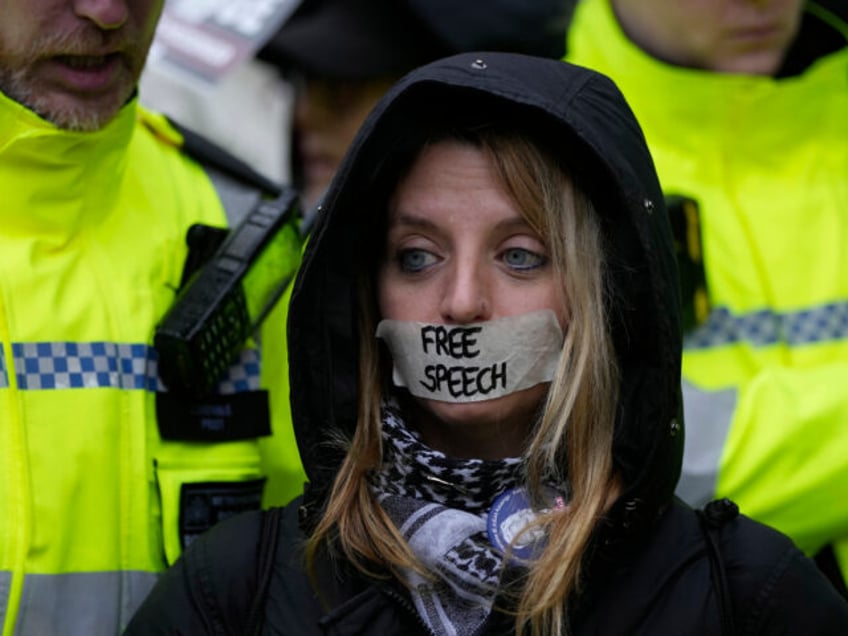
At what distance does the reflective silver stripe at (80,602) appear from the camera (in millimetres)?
2406

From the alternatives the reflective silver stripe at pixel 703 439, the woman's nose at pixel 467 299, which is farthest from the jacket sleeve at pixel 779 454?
the woman's nose at pixel 467 299

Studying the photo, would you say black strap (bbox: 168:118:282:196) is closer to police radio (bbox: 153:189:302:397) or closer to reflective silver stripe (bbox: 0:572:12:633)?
police radio (bbox: 153:189:302:397)

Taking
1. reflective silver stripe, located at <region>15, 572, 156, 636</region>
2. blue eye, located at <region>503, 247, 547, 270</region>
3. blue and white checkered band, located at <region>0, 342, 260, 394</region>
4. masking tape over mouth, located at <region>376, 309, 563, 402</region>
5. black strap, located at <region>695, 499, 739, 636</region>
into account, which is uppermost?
blue eye, located at <region>503, 247, 547, 270</region>

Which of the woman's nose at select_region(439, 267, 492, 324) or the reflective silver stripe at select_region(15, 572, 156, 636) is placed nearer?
the woman's nose at select_region(439, 267, 492, 324)

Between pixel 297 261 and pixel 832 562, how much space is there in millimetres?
1168

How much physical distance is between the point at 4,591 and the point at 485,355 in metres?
0.85

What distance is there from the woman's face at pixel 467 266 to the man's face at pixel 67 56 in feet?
1.93

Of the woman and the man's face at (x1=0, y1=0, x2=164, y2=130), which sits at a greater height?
the man's face at (x1=0, y1=0, x2=164, y2=130)

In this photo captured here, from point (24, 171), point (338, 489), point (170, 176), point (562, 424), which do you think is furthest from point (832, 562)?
point (24, 171)

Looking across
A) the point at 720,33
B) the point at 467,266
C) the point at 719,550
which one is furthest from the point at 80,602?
the point at 720,33

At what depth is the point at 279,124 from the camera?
18.1 ft

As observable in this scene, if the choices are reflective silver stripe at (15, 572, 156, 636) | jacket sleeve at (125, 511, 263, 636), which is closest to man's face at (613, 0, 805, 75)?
jacket sleeve at (125, 511, 263, 636)

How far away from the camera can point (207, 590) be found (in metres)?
2.31

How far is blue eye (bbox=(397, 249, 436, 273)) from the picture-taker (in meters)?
2.40
